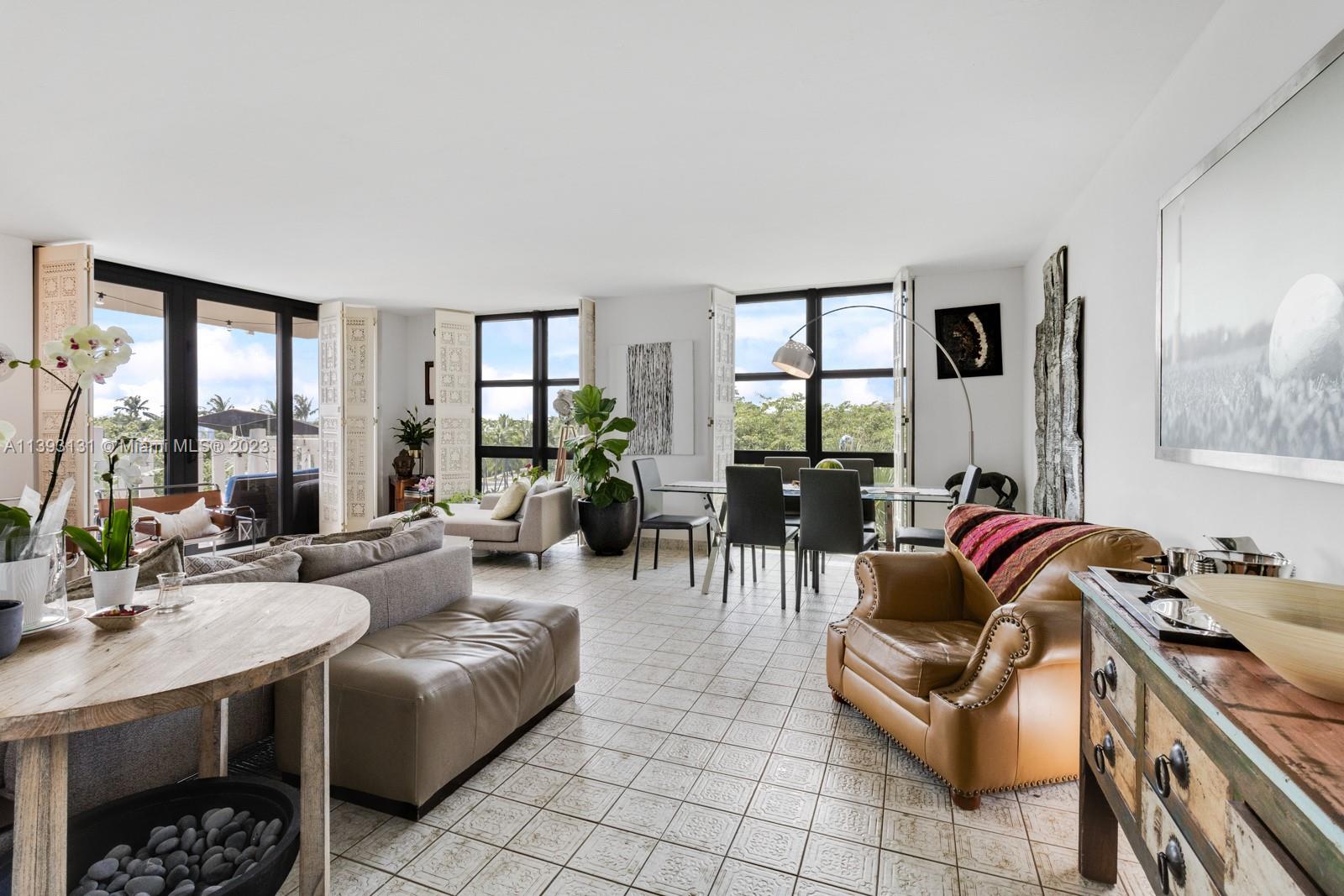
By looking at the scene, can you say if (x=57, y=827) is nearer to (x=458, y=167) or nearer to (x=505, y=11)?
(x=505, y=11)

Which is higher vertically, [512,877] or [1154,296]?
[1154,296]

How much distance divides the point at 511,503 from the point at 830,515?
2791 mm

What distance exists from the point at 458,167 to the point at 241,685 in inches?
111

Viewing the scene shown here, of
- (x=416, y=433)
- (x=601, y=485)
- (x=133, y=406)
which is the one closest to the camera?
(x=133, y=406)

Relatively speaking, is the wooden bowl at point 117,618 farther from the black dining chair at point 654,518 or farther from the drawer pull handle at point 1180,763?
the black dining chair at point 654,518

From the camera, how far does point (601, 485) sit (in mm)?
5711

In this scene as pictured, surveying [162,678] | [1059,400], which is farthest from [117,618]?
[1059,400]

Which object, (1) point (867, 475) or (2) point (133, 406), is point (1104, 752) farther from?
(2) point (133, 406)

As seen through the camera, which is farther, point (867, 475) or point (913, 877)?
point (867, 475)

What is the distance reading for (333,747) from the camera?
6.33 feet

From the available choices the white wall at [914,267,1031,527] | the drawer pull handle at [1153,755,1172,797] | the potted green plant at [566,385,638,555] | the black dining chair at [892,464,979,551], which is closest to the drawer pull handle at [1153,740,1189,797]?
the drawer pull handle at [1153,755,1172,797]

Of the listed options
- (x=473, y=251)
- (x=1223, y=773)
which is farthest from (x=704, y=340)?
(x=1223, y=773)

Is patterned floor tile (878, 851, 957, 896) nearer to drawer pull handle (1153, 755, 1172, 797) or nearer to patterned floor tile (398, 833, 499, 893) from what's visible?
drawer pull handle (1153, 755, 1172, 797)

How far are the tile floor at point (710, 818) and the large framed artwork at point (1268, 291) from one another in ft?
3.87
